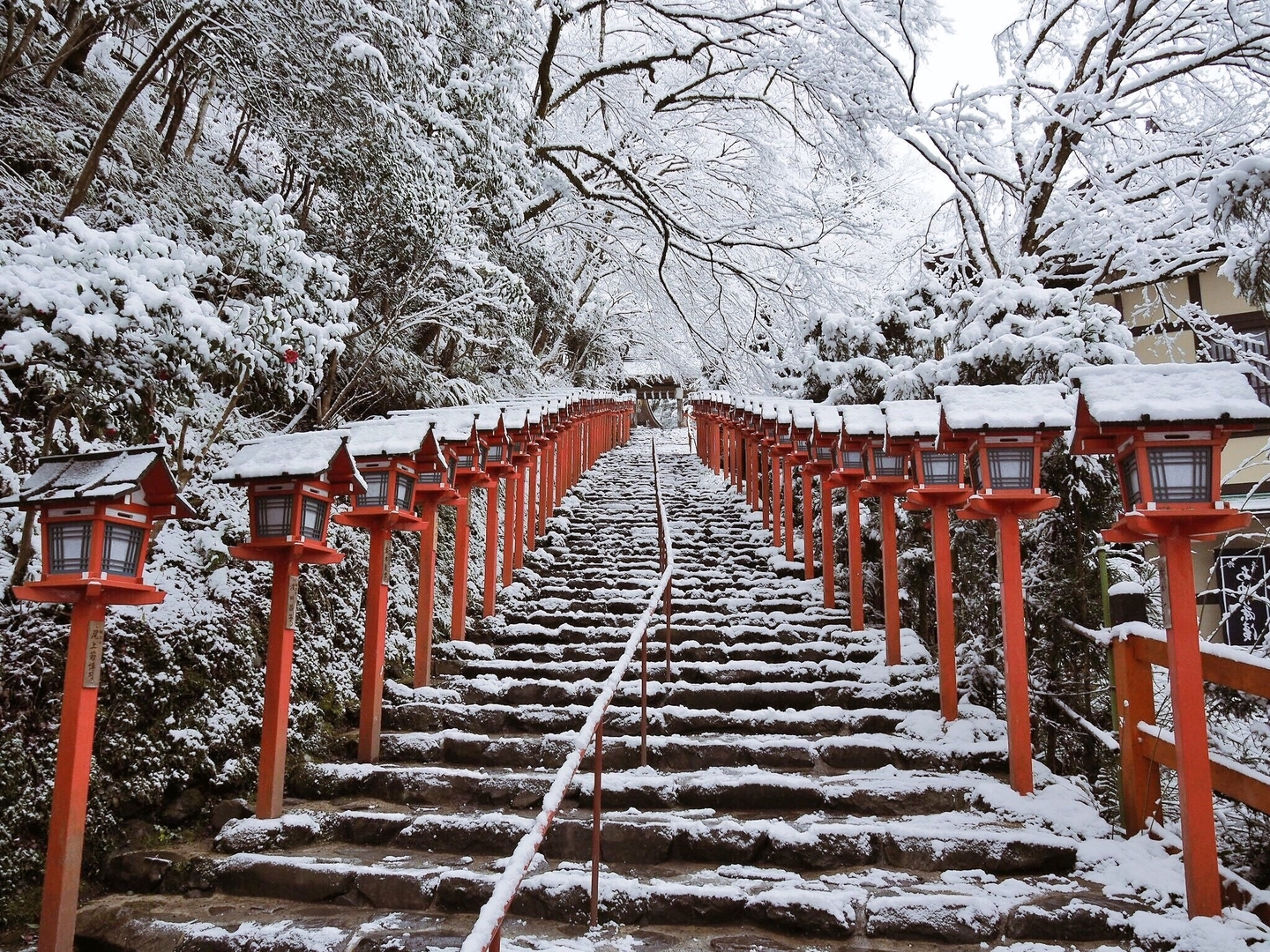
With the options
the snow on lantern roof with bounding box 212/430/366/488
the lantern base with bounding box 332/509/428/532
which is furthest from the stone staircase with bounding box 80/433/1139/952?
the snow on lantern roof with bounding box 212/430/366/488

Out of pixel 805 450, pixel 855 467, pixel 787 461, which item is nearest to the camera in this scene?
pixel 855 467

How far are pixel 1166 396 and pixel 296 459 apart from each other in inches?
187

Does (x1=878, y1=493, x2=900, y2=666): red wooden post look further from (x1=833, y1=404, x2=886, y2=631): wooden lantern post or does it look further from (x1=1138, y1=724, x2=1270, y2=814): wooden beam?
(x1=1138, y1=724, x2=1270, y2=814): wooden beam

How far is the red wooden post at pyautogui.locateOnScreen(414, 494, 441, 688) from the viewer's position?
662 centimetres

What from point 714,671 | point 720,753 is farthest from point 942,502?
point 720,753

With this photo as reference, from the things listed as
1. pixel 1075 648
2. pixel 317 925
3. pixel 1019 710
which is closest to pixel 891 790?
pixel 1019 710

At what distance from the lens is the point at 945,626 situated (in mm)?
5910

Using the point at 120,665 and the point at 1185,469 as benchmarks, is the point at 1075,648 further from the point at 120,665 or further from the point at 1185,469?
the point at 120,665

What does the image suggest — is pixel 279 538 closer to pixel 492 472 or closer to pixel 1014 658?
pixel 492 472

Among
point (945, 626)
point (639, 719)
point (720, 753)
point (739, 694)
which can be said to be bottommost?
point (720, 753)

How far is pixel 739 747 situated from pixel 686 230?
7.32 meters

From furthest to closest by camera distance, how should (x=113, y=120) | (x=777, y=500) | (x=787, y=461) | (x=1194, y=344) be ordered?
(x=1194, y=344) → (x=777, y=500) → (x=787, y=461) → (x=113, y=120)

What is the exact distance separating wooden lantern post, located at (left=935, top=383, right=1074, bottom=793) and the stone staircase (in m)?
0.45

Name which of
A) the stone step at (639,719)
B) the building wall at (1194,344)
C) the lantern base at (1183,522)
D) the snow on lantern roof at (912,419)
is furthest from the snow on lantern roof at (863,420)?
the building wall at (1194,344)
